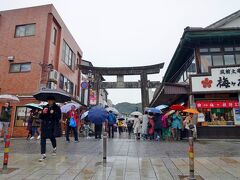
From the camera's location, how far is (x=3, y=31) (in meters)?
19.2

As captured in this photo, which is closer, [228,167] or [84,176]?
[84,176]

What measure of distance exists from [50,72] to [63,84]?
12.9ft

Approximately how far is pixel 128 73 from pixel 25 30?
37.1 feet

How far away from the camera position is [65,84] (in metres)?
22.2

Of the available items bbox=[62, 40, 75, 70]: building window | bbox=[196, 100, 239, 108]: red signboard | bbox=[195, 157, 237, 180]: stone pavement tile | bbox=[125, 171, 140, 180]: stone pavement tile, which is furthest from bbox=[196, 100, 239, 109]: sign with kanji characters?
bbox=[62, 40, 75, 70]: building window

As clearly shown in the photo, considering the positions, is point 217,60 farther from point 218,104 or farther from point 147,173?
point 147,173

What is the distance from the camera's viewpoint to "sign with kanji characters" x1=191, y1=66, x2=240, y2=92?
13.2 m

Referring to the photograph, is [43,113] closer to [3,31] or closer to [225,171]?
[225,171]

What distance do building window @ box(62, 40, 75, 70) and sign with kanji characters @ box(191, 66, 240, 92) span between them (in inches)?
561

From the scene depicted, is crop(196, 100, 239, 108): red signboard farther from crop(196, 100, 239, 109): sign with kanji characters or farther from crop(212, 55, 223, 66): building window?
crop(212, 55, 223, 66): building window

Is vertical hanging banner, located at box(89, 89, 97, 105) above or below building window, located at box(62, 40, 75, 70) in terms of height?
below

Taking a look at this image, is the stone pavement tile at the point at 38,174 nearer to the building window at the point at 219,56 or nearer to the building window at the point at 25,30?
the building window at the point at 219,56

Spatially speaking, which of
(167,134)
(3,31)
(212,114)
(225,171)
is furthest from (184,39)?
(3,31)

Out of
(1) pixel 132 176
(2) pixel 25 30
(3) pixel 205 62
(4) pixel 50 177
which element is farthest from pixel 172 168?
(2) pixel 25 30
